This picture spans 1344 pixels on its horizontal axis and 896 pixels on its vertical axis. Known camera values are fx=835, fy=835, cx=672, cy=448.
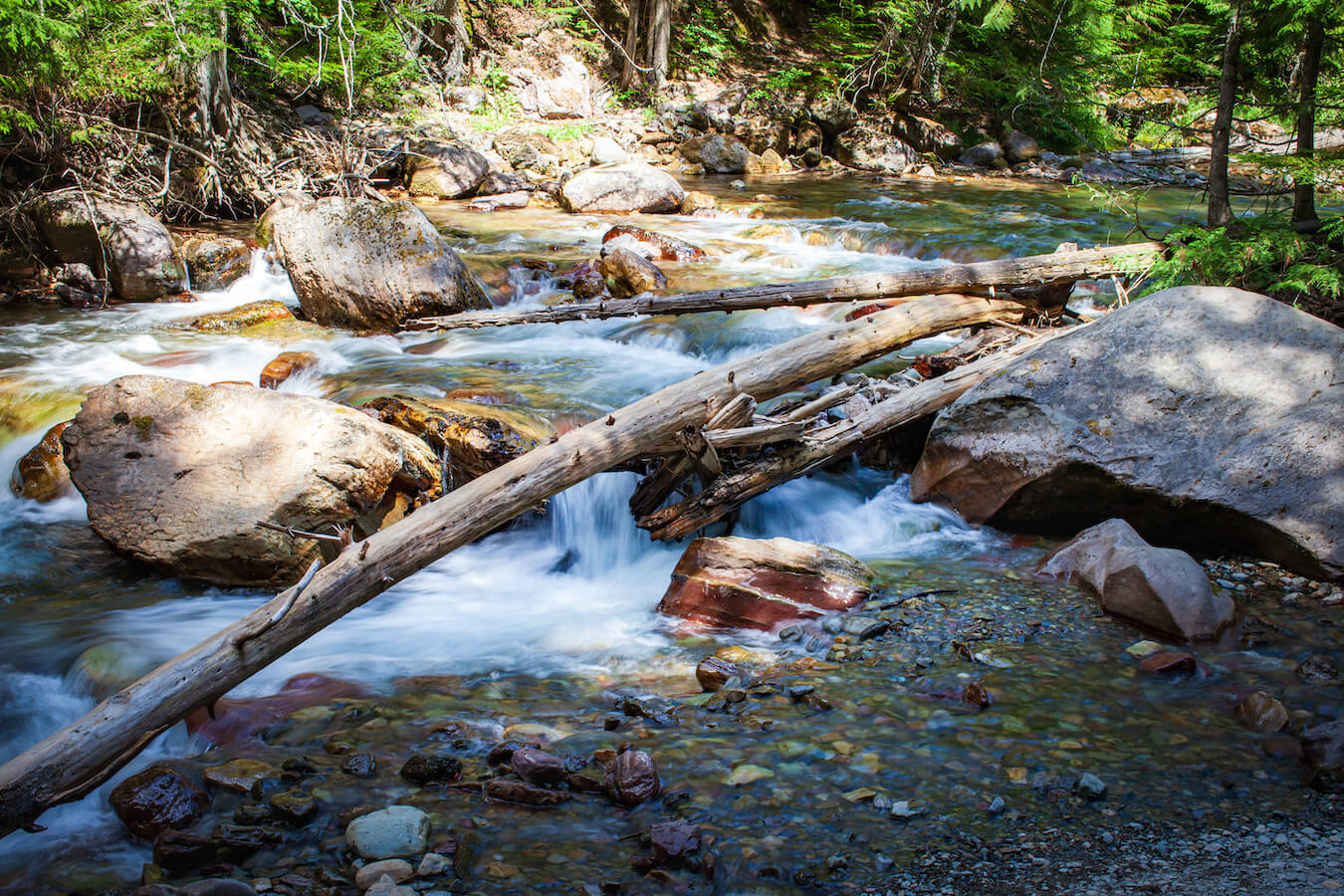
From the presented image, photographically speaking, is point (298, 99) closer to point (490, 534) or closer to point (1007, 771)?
point (490, 534)

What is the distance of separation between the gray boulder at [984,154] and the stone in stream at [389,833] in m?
21.6

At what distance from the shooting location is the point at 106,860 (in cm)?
276

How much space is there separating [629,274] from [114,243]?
5843mm

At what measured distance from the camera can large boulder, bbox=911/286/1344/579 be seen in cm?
437

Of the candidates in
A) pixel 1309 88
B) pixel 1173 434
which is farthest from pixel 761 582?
pixel 1309 88

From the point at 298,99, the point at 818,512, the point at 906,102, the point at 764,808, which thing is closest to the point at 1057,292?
the point at 818,512

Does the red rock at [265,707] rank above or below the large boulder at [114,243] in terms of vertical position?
below

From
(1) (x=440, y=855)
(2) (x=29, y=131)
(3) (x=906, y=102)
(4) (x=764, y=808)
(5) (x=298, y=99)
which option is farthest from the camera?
(3) (x=906, y=102)

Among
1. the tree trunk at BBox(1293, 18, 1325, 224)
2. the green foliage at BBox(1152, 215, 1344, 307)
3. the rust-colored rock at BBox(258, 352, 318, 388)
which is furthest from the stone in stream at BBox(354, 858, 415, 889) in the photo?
the tree trunk at BBox(1293, 18, 1325, 224)

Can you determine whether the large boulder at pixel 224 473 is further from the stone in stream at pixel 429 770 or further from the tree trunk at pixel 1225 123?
the tree trunk at pixel 1225 123

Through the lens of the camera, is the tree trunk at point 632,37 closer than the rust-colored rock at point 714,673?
No

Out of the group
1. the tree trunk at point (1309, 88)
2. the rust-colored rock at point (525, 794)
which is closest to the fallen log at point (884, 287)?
the tree trunk at point (1309, 88)

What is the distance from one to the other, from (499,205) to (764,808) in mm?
13611

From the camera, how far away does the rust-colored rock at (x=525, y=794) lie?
9.59 ft
